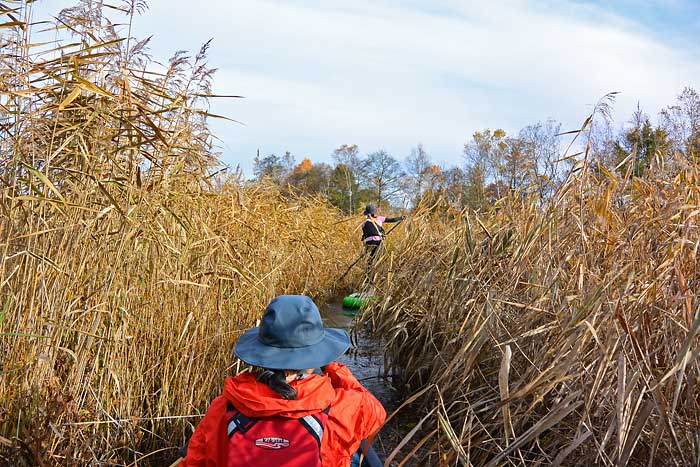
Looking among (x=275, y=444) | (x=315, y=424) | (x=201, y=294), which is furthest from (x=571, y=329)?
(x=201, y=294)

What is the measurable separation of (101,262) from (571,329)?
74.4 inches

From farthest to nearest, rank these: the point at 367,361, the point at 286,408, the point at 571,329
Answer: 1. the point at 367,361
2. the point at 571,329
3. the point at 286,408

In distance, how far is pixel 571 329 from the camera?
215 centimetres

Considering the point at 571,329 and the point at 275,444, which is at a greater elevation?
the point at 571,329

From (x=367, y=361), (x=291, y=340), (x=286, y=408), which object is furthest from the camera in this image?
(x=367, y=361)

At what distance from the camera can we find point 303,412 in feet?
4.83

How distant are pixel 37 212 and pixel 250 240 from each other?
5.43 ft

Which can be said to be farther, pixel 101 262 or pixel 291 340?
pixel 101 262

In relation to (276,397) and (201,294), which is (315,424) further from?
(201,294)

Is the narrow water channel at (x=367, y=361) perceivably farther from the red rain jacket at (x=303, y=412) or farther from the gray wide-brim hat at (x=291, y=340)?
the gray wide-brim hat at (x=291, y=340)

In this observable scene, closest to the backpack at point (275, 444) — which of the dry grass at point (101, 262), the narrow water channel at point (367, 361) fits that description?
the dry grass at point (101, 262)

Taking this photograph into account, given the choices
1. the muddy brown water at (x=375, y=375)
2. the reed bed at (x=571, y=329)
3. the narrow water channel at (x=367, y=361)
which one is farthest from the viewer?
the narrow water channel at (x=367, y=361)

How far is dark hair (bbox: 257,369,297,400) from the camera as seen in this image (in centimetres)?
146

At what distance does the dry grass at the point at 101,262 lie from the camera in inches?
81.4
